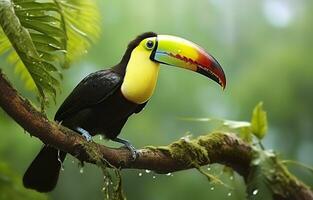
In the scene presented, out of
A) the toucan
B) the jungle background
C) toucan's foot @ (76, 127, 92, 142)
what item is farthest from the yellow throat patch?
the jungle background

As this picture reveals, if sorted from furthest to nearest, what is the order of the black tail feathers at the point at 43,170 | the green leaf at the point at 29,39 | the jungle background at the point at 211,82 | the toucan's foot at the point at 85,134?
the jungle background at the point at 211,82, the black tail feathers at the point at 43,170, the toucan's foot at the point at 85,134, the green leaf at the point at 29,39

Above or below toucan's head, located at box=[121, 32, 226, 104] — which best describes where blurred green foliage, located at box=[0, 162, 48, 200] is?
below

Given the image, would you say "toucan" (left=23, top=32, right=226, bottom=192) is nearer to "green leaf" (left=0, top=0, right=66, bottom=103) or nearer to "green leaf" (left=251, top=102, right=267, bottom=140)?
"green leaf" (left=0, top=0, right=66, bottom=103)

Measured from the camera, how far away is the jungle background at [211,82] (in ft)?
6.50

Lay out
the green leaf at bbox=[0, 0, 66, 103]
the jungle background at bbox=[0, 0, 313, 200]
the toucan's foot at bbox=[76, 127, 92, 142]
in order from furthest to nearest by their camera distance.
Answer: the jungle background at bbox=[0, 0, 313, 200] < the toucan's foot at bbox=[76, 127, 92, 142] < the green leaf at bbox=[0, 0, 66, 103]

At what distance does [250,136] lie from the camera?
1721 mm

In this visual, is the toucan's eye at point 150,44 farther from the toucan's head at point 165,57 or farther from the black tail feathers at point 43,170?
the black tail feathers at point 43,170

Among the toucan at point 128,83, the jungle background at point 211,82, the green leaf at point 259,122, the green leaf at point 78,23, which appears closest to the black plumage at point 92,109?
the toucan at point 128,83

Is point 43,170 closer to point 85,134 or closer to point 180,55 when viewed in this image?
point 85,134

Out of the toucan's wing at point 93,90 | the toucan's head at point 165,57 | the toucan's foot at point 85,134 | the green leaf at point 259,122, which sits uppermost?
the toucan's head at point 165,57

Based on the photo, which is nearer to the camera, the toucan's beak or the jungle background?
the toucan's beak

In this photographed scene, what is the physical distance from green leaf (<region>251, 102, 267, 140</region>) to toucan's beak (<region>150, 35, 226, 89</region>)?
0.38 metres

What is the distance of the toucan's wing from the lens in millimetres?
1266

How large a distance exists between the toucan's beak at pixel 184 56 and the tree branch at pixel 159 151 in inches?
8.6
